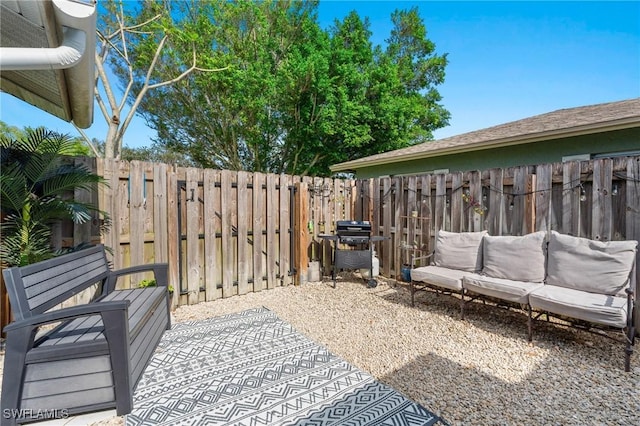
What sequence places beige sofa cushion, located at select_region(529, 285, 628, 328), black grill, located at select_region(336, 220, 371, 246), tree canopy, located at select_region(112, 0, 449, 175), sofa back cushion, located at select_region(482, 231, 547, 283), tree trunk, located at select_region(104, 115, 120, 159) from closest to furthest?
beige sofa cushion, located at select_region(529, 285, 628, 328), sofa back cushion, located at select_region(482, 231, 547, 283), black grill, located at select_region(336, 220, 371, 246), tree trunk, located at select_region(104, 115, 120, 159), tree canopy, located at select_region(112, 0, 449, 175)

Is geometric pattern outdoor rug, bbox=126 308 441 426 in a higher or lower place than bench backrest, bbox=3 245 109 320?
lower

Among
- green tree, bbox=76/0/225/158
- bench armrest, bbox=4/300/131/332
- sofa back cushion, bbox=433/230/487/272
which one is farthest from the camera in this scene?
green tree, bbox=76/0/225/158

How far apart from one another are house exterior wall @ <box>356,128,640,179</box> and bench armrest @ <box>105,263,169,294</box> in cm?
652

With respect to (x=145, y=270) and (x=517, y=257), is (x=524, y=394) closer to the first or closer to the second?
(x=517, y=257)

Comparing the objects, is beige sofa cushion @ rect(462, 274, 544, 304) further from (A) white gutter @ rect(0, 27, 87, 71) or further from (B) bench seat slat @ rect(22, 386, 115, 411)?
(A) white gutter @ rect(0, 27, 87, 71)

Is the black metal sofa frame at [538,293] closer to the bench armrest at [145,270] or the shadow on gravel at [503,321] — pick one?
the shadow on gravel at [503,321]

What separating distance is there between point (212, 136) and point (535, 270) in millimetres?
14230

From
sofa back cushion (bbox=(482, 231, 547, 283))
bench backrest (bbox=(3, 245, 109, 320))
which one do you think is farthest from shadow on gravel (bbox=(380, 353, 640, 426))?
bench backrest (bbox=(3, 245, 109, 320))

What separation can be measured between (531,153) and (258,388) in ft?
21.2

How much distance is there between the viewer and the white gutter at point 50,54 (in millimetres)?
1779

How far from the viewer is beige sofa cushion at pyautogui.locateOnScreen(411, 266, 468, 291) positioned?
12.0ft

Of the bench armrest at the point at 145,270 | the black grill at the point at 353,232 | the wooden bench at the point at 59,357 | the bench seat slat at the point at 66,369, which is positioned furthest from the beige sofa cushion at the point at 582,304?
the bench armrest at the point at 145,270

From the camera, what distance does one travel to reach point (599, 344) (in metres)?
2.94

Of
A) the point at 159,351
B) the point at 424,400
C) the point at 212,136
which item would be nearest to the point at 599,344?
the point at 424,400
